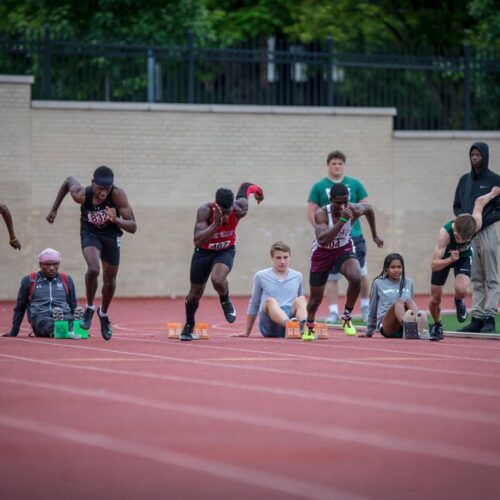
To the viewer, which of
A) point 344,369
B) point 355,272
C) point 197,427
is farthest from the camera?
point 355,272

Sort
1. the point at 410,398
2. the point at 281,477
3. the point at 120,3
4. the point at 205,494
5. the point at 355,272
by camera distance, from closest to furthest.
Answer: the point at 205,494, the point at 281,477, the point at 410,398, the point at 355,272, the point at 120,3

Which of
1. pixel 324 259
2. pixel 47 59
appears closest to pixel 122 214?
pixel 324 259

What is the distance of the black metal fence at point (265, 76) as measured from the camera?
Answer: 89.8ft

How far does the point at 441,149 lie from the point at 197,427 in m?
21.5

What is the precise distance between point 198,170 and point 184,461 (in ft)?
67.8

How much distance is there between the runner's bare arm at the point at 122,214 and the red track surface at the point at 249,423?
1579 millimetres

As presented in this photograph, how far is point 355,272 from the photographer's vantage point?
52.2ft

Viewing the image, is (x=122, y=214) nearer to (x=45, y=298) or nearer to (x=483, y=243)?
(x=45, y=298)

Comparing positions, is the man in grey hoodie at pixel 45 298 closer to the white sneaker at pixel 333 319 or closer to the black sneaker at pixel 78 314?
the black sneaker at pixel 78 314

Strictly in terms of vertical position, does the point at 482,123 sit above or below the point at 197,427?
above

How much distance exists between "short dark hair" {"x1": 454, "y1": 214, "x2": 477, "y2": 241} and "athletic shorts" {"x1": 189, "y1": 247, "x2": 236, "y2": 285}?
2555 millimetres

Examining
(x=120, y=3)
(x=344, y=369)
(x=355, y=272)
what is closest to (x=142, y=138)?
(x=120, y=3)

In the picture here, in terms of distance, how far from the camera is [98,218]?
1551 centimetres

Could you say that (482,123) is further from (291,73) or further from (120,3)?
(120,3)
